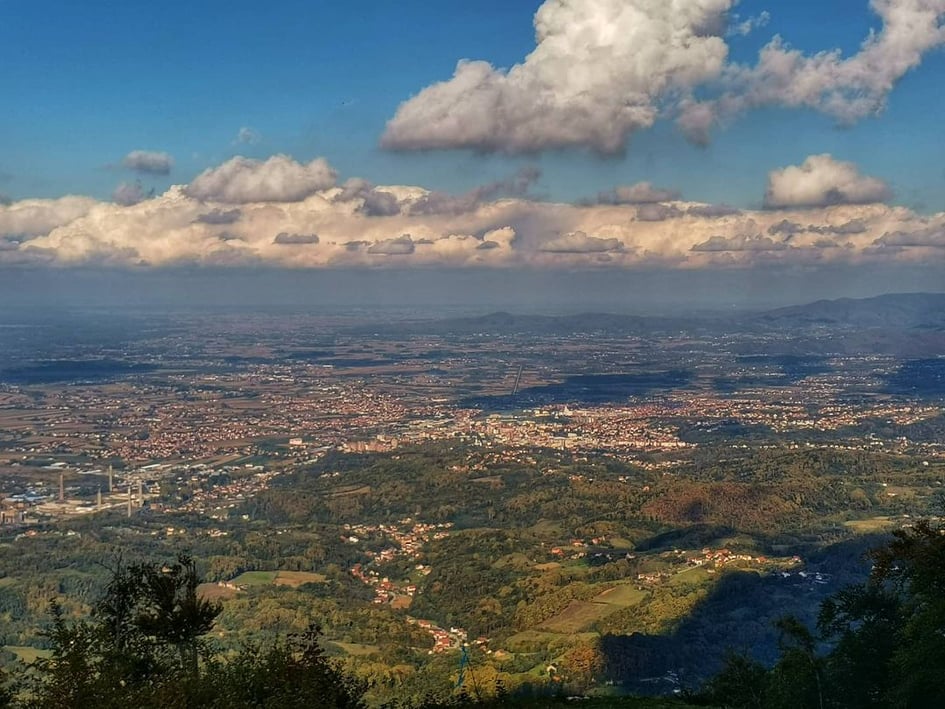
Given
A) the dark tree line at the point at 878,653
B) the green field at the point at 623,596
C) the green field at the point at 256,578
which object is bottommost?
the green field at the point at 256,578

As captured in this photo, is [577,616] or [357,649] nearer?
[357,649]

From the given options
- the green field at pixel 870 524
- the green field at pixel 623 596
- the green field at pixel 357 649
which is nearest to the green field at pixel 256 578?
the green field at pixel 357 649

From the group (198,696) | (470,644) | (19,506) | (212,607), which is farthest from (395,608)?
(19,506)

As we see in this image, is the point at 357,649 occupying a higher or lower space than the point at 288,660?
lower

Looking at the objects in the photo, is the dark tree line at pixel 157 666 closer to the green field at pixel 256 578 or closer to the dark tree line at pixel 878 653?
the dark tree line at pixel 878 653

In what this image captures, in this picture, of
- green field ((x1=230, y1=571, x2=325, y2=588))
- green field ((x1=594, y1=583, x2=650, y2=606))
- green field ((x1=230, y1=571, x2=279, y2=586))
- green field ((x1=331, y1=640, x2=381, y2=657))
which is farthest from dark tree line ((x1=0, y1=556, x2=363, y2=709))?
green field ((x1=230, y1=571, x2=279, y2=586))

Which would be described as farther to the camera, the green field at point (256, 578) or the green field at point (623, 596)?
the green field at point (256, 578)

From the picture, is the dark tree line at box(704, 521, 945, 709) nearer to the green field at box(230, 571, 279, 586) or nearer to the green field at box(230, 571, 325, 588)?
the green field at box(230, 571, 325, 588)

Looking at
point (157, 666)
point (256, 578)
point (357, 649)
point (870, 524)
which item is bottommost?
point (256, 578)

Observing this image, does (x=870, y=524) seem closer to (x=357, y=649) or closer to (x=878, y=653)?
(x=357, y=649)

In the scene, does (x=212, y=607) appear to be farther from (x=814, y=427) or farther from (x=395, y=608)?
(x=814, y=427)

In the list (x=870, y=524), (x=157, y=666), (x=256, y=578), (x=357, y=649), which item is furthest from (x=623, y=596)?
(x=157, y=666)
